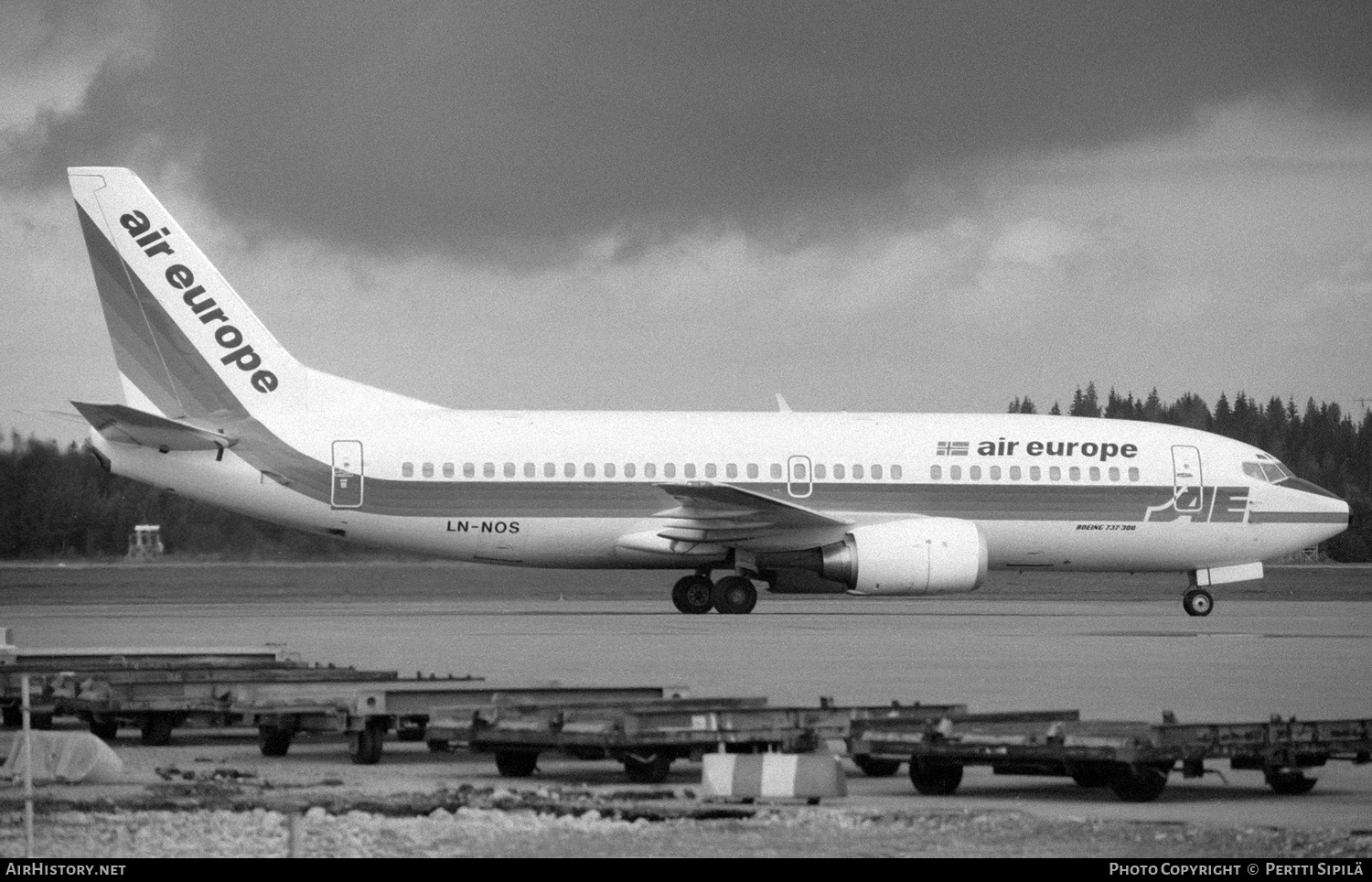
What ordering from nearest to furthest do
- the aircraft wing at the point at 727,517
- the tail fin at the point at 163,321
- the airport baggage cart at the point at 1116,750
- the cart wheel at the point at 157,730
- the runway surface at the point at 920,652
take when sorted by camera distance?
1. the airport baggage cart at the point at 1116,750
2. the runway surface at the point at 920,652
3. the cart wheel at the point at 157,730
4. the aircraft wing at the point at 727,517
5. the tail fin at the point at 163,321

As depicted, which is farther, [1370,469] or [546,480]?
[1370,469]

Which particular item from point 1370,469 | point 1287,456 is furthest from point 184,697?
point 1287,456

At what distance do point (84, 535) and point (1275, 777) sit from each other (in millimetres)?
41587

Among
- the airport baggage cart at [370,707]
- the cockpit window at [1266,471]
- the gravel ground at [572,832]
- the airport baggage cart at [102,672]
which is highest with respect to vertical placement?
the cockpit window at [1266,471]

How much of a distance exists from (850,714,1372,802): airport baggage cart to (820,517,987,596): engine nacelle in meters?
19.1

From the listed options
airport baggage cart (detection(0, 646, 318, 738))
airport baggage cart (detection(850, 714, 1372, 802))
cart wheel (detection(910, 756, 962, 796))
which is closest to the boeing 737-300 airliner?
airport baggage cart (detection(0, 646, 318, 738))

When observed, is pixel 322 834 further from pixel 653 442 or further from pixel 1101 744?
pixel 653 442

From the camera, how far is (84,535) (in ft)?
160

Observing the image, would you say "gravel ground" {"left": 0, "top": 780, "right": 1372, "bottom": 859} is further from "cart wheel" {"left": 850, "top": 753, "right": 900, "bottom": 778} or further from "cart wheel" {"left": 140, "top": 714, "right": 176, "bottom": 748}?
"cart wheel" {"left": 140, "top": 714, "right": 176, "bottom": 748}

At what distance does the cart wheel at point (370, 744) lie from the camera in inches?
499

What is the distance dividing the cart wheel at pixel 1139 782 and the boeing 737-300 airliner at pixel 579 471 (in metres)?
19.5

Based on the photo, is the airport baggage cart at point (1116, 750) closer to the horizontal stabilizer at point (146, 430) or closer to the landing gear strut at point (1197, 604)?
the horizontal stabilizer at point (146, 430)

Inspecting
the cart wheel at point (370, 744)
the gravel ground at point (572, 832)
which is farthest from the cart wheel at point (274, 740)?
the gravel ground at point (572, 832)
